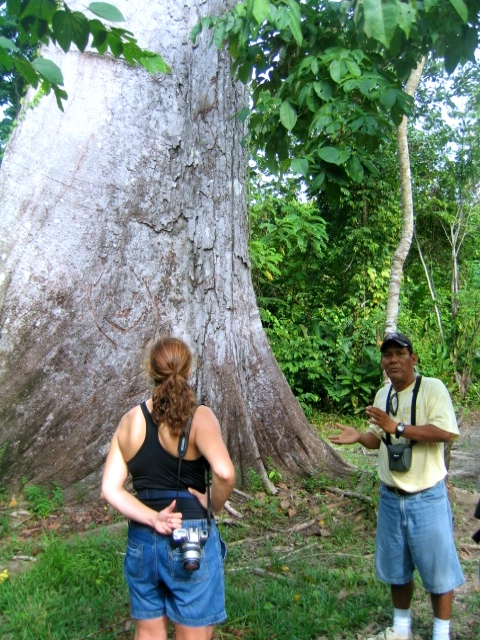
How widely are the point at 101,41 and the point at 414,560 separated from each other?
9.12 feet

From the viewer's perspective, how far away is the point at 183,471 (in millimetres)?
2729

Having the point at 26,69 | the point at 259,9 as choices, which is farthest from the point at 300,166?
the point at 26,69

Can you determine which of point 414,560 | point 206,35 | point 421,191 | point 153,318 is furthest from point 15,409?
point 421,191

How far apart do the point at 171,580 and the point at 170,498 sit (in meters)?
0.31

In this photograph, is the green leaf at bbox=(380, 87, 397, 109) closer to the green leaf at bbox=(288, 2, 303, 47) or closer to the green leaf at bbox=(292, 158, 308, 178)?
the green leaf at bbox=(292, 158, 308, 178)

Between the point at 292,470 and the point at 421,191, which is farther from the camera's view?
the point at 421,191

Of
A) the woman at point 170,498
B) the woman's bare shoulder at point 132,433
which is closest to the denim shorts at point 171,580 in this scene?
the woman at point 170,498

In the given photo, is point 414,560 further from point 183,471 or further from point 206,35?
point 206,35

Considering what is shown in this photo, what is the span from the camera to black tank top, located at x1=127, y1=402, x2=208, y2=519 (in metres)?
2.72

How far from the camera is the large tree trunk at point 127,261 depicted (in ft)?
17.3

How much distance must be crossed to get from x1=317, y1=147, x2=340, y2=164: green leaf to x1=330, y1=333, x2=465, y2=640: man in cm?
121

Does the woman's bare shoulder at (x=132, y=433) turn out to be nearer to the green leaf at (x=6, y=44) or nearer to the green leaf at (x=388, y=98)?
the green leaf at (x=6, y=44)

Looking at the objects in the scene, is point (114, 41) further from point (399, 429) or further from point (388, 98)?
point (399, 429)

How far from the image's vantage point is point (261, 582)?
168 inches
